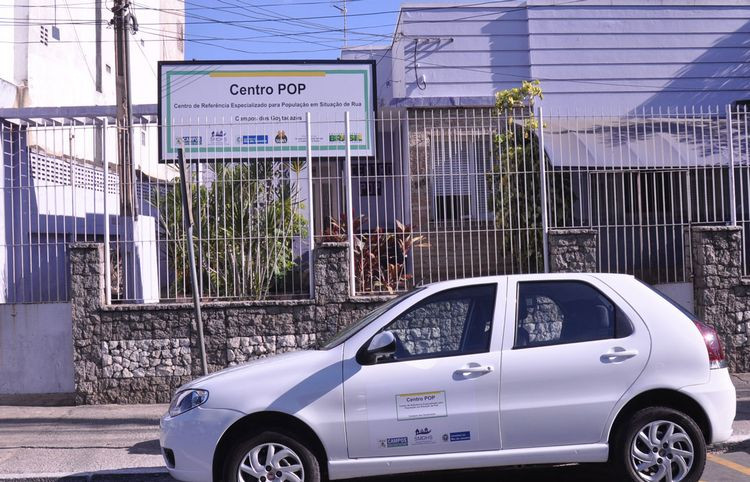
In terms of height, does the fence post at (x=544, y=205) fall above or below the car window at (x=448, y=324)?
above

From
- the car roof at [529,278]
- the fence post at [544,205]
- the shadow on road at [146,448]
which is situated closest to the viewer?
the car roof at [529,278]

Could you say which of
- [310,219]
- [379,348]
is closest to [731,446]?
[379,348]

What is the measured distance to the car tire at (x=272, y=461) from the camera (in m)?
5.65

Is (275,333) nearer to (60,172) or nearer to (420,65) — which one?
(60,172)

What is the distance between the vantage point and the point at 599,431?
5797 millimetres

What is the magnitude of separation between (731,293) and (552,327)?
5.64 metres

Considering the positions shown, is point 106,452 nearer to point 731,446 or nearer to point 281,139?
point 281,139

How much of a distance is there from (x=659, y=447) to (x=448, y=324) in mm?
1709

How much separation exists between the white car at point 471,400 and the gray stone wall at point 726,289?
4.84m

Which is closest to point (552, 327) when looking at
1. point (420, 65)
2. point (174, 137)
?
point (174, 137)

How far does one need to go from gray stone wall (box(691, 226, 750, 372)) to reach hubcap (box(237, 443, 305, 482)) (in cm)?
683

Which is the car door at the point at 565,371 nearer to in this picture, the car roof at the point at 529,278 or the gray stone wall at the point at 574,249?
the car roof at the point at 529,278

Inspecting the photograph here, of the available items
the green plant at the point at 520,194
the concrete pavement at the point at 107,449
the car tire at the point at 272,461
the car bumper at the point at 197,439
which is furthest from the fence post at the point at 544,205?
the car bumper at the point at 197,439

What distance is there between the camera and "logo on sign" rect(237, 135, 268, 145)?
11.1m
